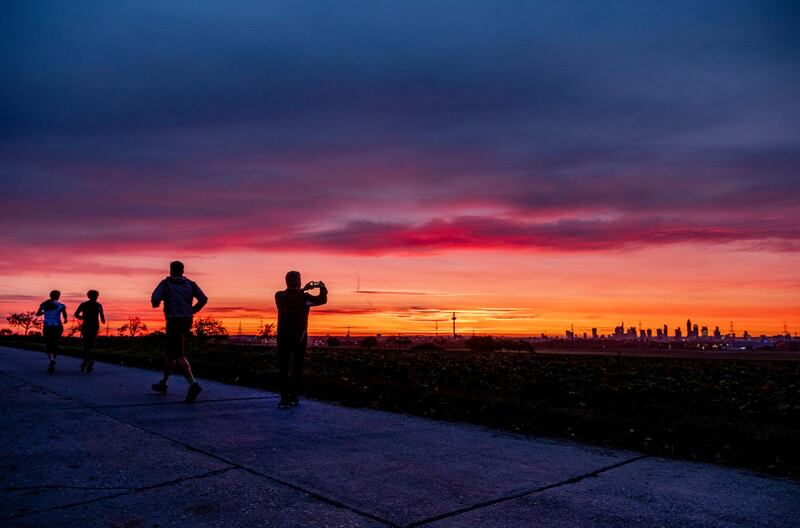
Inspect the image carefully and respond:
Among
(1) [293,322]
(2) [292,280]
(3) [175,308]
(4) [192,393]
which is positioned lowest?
(4) [192,393]

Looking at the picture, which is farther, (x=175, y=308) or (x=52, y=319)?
(x=52, y=319)

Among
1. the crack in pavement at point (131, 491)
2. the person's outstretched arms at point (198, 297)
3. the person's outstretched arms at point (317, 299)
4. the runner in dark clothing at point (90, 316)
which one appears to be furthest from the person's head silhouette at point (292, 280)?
the runner in dark clothing at point (90, 316)

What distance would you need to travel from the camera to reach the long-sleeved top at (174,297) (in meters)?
8.66

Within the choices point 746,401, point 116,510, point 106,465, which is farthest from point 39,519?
point 746,401

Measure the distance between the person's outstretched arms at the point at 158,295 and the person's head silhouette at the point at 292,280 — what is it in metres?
2.14

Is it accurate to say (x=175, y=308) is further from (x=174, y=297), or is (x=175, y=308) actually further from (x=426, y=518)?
(x=426, y=518)

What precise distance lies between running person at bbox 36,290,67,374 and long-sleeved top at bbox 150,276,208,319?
680 cm

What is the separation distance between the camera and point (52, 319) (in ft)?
45.4

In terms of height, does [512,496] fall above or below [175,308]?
below

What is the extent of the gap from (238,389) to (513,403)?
4798 mm

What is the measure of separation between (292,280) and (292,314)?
1.65 ft

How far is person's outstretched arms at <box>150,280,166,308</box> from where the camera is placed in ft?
28.2

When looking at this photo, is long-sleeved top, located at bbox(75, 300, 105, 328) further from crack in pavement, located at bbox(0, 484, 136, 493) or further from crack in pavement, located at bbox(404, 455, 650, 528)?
crack in pavement, located at bbox(404, 455, 650, 528)

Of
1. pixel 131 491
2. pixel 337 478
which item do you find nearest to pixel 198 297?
pixel 131 491
